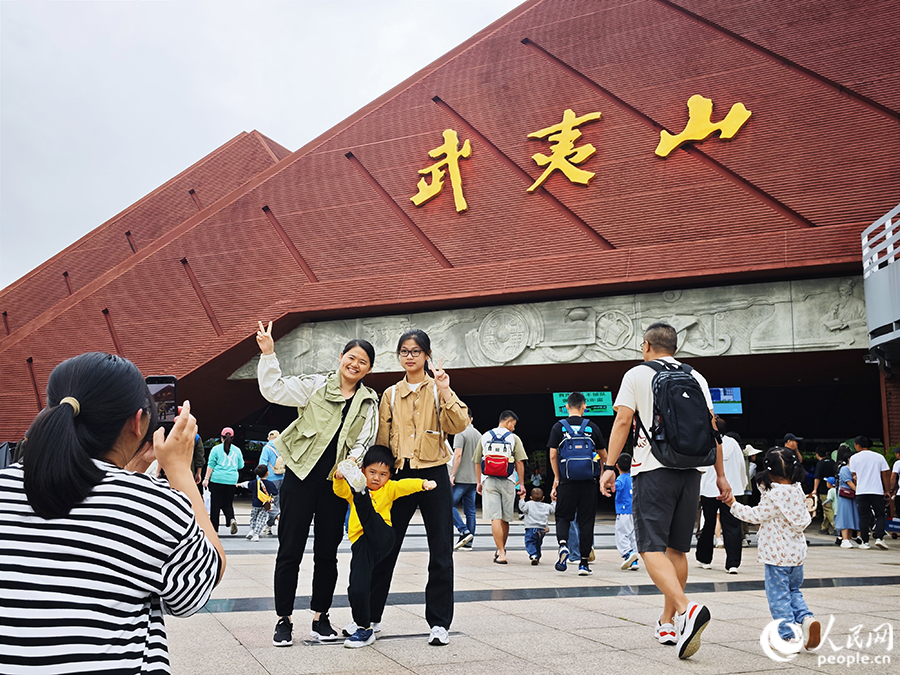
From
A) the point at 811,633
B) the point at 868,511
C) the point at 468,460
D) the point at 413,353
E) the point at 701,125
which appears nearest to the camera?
the point at 811,633

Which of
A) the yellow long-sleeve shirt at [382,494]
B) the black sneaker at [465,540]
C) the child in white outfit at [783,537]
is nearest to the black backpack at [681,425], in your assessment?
the child in white outfit at [783,537]

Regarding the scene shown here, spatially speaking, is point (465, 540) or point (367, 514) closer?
point (367, 514)

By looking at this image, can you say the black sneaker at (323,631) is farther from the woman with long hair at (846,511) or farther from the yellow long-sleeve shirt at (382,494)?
the woman with long hair at (846,511)

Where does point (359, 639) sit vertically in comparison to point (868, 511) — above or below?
below

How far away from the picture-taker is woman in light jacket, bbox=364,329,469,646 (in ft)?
12.2

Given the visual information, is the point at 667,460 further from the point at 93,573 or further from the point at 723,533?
the point at 723,533

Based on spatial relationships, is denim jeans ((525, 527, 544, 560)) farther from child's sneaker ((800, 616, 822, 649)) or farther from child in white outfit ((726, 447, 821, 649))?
child's sneaker ((800, 616, 822, 649))

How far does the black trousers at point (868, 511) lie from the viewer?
394 inches

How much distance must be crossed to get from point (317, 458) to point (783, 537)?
245cm

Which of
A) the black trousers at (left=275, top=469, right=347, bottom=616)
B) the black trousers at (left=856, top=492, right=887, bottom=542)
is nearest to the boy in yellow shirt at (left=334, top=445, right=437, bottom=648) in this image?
the black trousers at (left=275, top=469, right=347, bottom=616)

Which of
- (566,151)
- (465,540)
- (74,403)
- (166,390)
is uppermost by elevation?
(566,151)

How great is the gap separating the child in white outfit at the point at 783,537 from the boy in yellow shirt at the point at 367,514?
1785 millimetres

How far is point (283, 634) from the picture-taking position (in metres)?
3.62

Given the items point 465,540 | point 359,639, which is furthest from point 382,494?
point 465,540
